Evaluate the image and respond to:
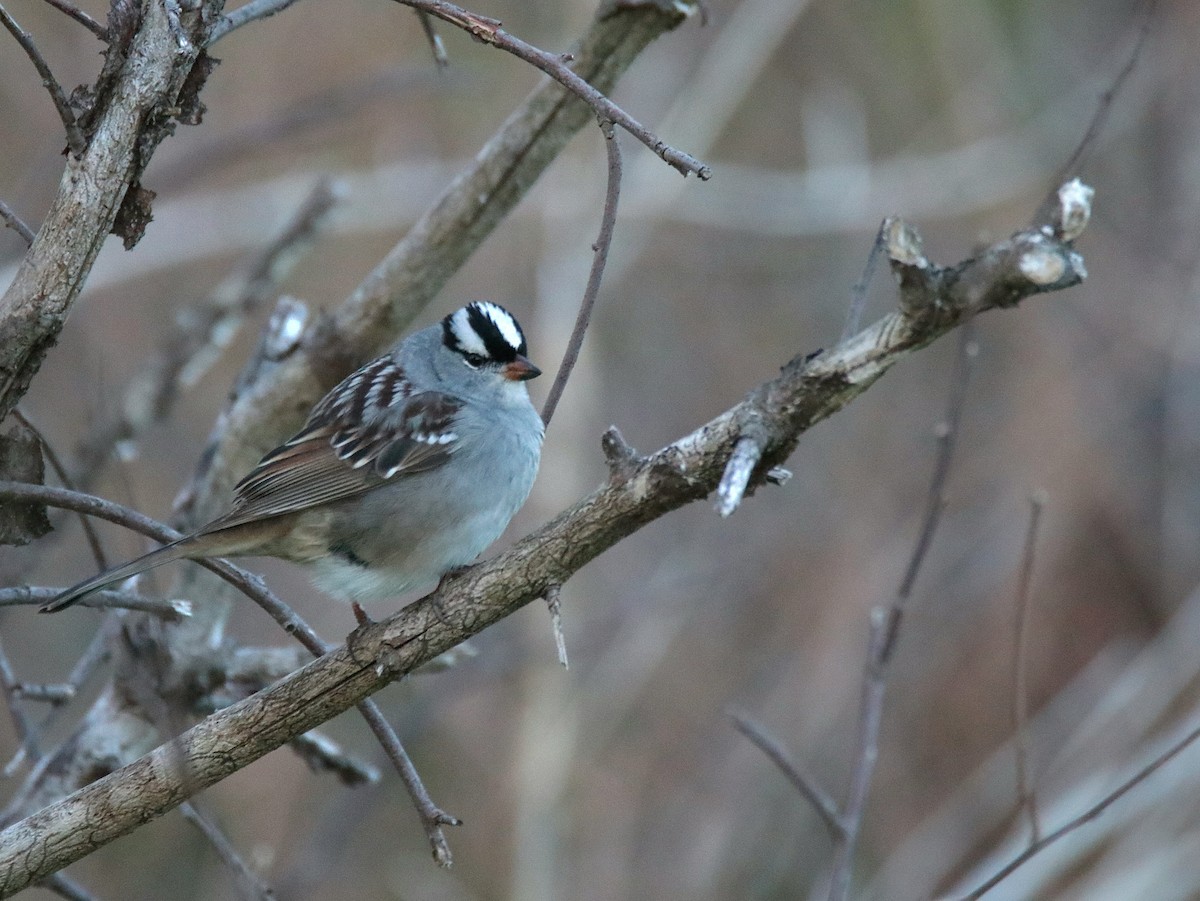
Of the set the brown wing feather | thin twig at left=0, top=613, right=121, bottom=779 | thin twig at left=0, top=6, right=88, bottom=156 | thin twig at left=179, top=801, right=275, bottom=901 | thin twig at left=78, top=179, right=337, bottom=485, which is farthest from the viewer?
thin twig at left=78, top=179, right=337, bottom=485

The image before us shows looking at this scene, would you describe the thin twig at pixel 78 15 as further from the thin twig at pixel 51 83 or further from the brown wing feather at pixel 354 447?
the brown wing feather at pixel 354 447

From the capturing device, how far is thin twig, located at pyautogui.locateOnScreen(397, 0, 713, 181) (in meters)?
1.97

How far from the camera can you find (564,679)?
20.3 feet

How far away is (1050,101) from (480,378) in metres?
4.92

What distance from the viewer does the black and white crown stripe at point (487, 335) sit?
3.77 m

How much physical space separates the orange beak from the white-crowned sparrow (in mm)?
13

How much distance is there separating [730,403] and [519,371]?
3812mm

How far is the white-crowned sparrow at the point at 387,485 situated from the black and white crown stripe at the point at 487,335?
0.34 ft

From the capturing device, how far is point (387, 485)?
339cm

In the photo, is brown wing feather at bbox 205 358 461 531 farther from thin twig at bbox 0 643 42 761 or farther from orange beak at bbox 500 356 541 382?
thin twig at bbox 0 643 42 761

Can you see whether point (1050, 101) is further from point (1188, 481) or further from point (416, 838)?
point (416, 838)

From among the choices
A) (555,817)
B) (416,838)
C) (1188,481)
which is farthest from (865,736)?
(416,838)

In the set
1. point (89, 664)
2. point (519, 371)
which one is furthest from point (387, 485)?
point (89, 664)

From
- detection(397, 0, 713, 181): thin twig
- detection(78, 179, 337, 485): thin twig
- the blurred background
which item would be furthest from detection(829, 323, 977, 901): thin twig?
the blurred background
